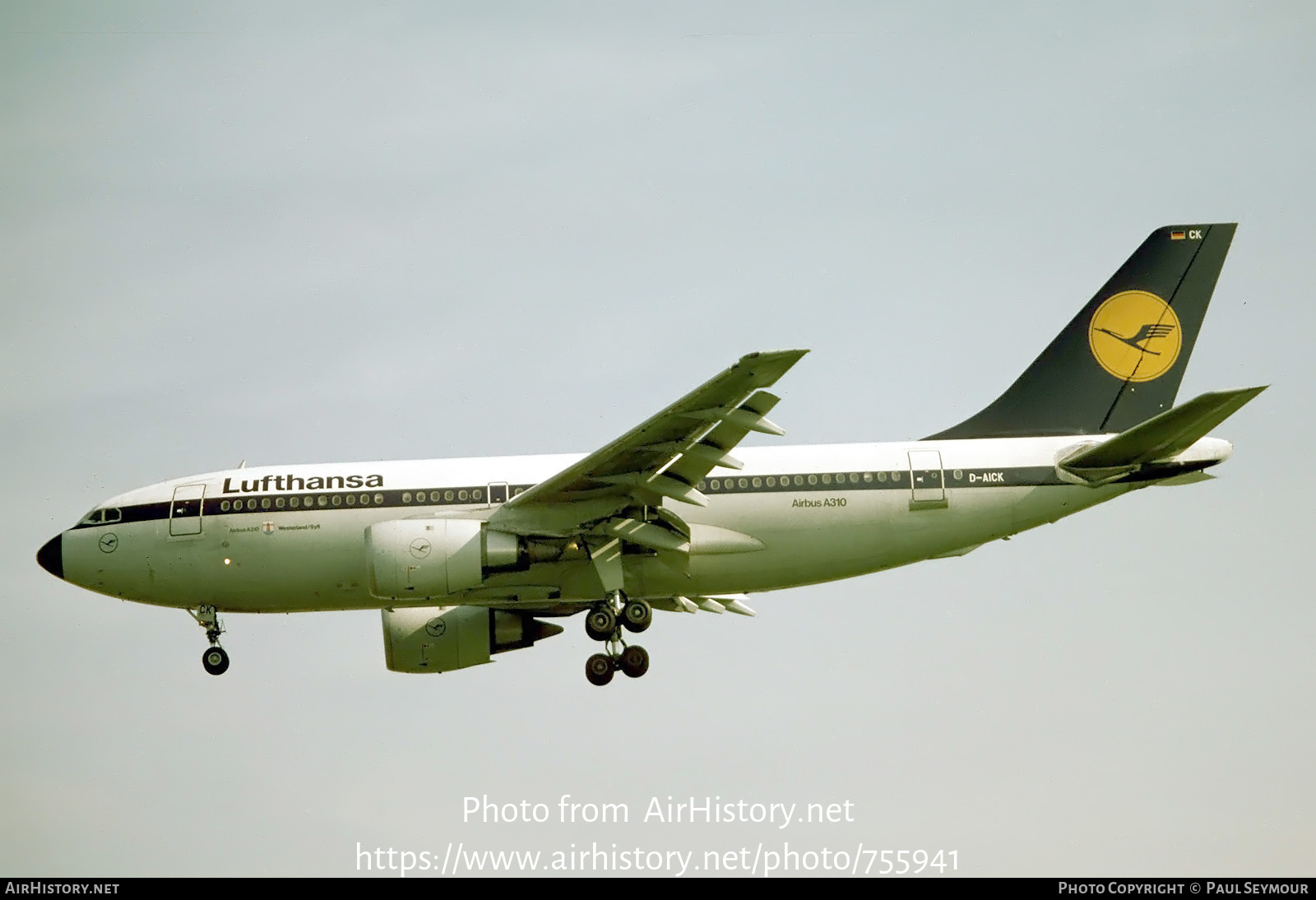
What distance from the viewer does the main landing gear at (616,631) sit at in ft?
85.3

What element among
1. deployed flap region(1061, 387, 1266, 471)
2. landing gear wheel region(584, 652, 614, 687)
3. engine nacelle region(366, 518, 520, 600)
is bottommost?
landing gear wheel region(584, 652, 614, 687)

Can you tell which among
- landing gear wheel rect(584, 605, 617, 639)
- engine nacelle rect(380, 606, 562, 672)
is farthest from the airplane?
engine nacelle rect(380, 606, 562, 672)

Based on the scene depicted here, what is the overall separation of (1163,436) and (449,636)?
1379cm

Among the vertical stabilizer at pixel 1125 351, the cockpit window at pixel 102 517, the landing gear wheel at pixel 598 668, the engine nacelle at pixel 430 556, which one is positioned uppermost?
the vertical stabilizer at pixel 1125 351

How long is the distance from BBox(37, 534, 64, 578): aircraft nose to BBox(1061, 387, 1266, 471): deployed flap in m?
18.2

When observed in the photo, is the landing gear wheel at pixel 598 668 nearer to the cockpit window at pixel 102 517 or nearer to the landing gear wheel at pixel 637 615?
the landing gear wheel at pixel 637 615

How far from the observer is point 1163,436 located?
24656 millimetres

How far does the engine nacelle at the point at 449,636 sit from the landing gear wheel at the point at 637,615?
3934 mm

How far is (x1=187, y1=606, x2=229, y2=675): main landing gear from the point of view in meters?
27.6

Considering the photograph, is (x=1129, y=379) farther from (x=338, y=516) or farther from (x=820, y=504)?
(x=338, y=516)

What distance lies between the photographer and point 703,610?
30.3 m

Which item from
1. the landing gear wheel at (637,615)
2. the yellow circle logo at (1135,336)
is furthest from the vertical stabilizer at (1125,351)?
A: the landing gear wheel at (637,615)

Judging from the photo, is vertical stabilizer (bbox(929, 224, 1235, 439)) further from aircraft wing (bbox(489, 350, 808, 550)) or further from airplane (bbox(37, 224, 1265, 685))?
aircraft wing (bbox(489, 350, 808, 550))

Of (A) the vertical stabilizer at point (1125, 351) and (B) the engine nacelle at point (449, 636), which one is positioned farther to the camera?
(B) the engine nacelle at point (449, 636)
